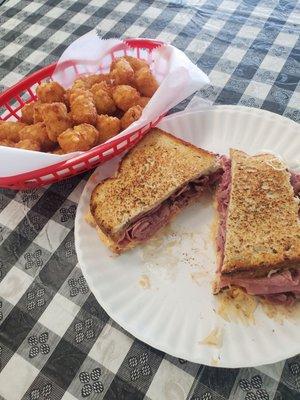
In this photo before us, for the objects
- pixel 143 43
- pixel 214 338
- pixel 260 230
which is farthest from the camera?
pixel 143 43

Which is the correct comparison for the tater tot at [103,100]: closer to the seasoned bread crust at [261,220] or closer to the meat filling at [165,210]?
the meat filling at [165,210]

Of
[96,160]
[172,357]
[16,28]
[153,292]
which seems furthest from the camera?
[16,28]

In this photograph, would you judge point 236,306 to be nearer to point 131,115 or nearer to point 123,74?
point 131,115

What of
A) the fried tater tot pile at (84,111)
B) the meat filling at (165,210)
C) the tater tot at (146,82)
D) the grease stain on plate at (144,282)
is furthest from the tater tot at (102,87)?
the grease stain on plate at (144,282)

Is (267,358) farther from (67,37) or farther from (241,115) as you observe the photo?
(67,37)

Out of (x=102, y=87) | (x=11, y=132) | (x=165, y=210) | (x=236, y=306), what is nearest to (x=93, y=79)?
(x=102, y=87)

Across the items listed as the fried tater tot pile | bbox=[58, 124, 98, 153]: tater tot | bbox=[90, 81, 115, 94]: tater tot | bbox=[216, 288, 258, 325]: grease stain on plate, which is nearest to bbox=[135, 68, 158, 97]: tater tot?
the fried tater tot pile

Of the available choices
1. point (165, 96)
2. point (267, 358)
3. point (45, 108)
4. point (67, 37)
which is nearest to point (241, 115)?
point (165, 96)
